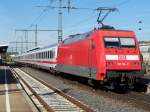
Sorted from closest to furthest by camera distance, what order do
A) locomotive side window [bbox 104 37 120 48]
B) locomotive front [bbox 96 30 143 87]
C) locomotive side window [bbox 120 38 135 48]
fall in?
locomotive front [bbox 96 30 143 87], locomotive side window [bbox 104 37 120 48], locomotive side window [bbox 120 38 135 48]

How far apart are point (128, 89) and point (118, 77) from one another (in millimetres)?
2423

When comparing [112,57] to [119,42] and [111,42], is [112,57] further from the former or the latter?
[119,42]

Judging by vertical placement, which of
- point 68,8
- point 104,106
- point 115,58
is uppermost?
point 68,8

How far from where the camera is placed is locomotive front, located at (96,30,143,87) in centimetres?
1981

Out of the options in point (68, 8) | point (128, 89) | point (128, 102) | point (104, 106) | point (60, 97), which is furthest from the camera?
point (68, 8)

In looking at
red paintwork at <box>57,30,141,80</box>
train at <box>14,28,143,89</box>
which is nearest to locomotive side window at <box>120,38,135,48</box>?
train at <box>14,28,143,89</box>

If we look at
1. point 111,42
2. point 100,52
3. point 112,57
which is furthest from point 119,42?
point 100,52

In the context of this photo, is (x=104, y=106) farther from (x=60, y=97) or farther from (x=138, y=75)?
(x=138, y=75)

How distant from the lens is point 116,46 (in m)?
20.7

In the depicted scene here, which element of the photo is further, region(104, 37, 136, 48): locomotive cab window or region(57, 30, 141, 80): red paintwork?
region(104, 37, 136, 48): locomotive cab window

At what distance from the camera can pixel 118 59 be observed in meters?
20.2

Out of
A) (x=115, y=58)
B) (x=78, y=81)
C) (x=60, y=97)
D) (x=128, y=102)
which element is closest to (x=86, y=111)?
(x=128, y=102)

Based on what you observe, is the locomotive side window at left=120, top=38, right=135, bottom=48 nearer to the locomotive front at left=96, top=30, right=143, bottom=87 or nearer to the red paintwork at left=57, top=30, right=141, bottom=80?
the locomotive front at left=96, top=30, right=143, bottom=87

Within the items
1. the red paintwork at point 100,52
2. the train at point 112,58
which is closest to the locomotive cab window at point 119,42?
the train at point 112,58
